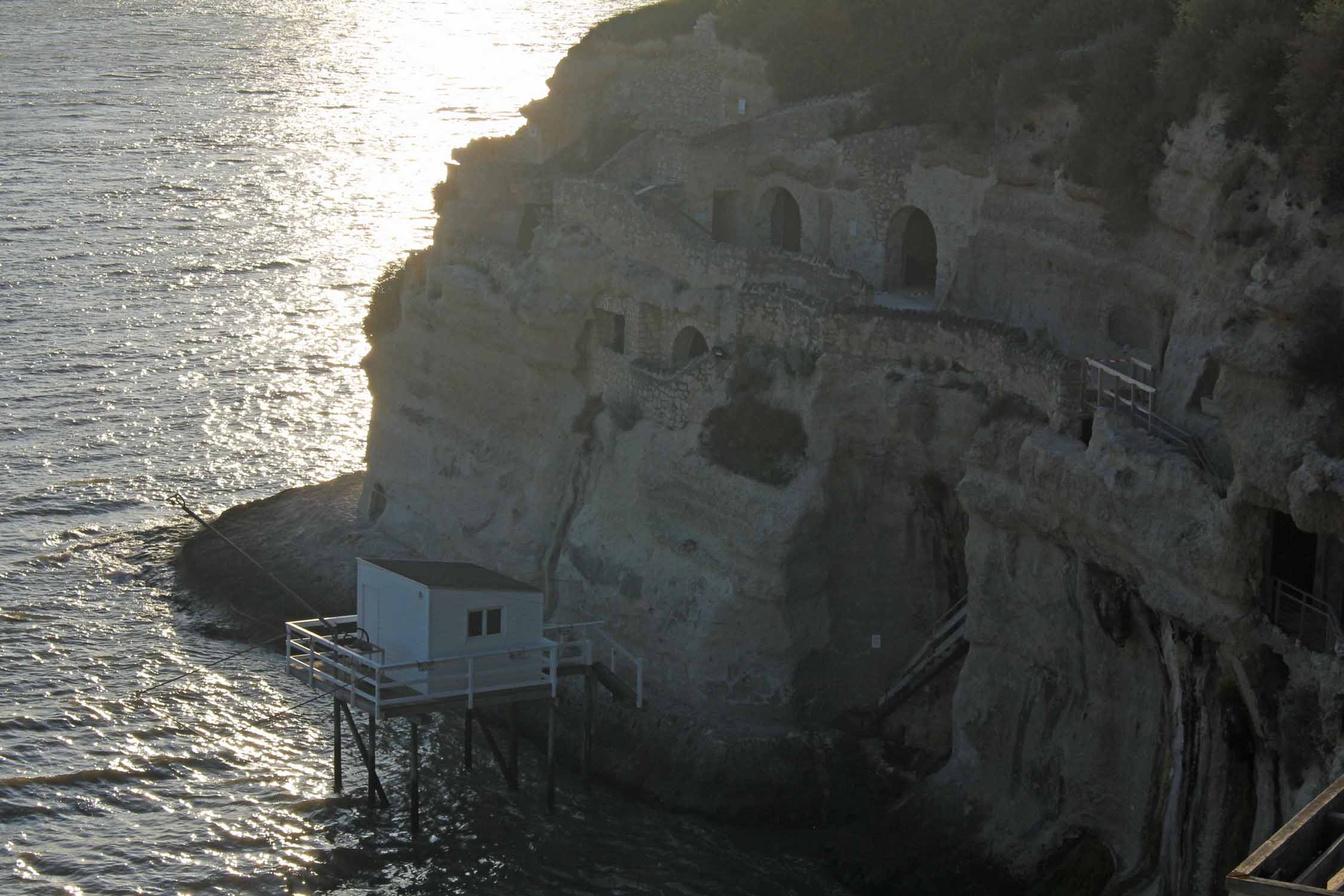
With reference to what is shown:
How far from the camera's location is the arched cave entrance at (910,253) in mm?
49438

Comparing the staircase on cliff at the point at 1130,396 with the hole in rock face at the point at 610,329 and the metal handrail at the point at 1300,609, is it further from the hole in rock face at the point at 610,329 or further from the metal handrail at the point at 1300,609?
the hole in rock face at the point at 610,329

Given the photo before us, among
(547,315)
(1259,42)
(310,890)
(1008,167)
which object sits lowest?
(310,890)

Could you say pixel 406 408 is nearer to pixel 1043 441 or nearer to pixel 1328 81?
pixel 1043 441

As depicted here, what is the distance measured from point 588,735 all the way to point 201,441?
A: 26.5 m

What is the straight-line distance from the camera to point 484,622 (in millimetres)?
43188

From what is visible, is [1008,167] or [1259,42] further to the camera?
[1008,167]

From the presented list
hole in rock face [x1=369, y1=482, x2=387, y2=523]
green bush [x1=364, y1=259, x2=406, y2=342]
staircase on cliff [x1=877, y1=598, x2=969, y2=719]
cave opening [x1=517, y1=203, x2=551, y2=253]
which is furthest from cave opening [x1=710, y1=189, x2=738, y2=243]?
staircase on cliff [x1=877, y1=598, x2=969, y2=719]

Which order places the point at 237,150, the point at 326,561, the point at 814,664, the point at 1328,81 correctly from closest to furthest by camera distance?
the point at 1328,81 < the point at 814,664 < the point at 326,561 < the point at 237,150

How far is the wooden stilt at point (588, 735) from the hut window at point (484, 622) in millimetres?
2247

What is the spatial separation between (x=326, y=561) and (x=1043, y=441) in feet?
75.2

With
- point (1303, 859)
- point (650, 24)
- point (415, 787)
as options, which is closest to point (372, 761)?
point (415, 787)

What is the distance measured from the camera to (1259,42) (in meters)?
37.1

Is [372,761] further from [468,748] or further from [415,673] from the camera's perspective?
[468,748]

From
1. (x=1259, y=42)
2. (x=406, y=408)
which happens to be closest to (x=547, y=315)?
(x=406, y=408)
